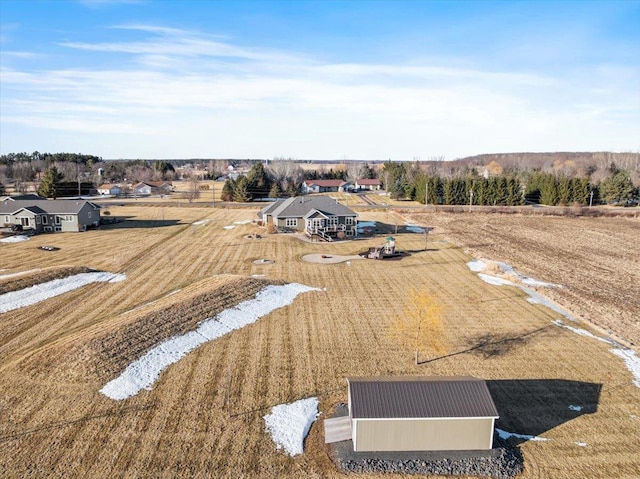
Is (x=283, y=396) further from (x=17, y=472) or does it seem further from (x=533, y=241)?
(x=533, y=241)

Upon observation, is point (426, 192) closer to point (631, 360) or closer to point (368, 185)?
point (368, 185)

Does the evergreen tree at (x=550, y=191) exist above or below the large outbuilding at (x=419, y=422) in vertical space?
above

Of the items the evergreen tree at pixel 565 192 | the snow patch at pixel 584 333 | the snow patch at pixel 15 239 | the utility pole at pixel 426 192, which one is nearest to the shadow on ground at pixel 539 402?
the snow patch at pixel 584 333

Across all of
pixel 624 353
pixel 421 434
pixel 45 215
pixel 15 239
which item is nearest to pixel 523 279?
pixel 624 353

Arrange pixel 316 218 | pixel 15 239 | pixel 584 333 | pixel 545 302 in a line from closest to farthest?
pixel 584 333
pixel 545 302
pixel 15 239
pixel 316 218

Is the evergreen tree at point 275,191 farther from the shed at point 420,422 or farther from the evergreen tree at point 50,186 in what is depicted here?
the shed at point 420,422

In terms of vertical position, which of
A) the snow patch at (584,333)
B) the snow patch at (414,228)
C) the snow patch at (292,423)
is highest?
the snow patch at (414,228)

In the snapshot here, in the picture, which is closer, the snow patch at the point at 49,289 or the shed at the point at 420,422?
the shed at the point at 420,422
